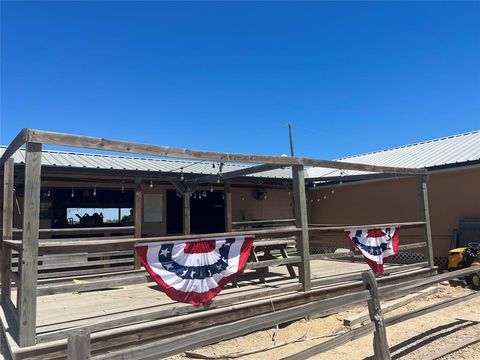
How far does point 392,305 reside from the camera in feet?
21.0

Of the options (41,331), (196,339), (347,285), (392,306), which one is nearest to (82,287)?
(41,331)

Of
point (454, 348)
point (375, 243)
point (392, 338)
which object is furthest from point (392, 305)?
point (454, 348)

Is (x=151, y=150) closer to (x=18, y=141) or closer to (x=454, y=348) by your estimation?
(x=18, y=141)

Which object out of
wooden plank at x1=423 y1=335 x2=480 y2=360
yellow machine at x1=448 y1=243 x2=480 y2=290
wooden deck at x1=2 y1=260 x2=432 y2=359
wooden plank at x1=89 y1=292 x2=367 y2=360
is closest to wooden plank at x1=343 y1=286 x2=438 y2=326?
wooden deck at x1=2 y1=260 x2=432 y2=359

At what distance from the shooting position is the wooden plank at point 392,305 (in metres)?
5.53

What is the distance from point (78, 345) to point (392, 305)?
5.46 meters

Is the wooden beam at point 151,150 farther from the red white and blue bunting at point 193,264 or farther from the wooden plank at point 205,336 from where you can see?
the wooden plank at point 205,336

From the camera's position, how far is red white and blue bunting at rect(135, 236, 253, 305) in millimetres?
4367

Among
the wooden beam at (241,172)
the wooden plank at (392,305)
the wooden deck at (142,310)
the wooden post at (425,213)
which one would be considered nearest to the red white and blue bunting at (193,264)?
the wooden deck at (142,310)

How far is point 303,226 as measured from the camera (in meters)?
5.75

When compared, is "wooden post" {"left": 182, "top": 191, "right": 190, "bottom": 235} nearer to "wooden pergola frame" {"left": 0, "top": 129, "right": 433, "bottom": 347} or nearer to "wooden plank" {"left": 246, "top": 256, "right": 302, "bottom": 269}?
"wooden pergola frame" {"left": 0, "top": 129, "right": 433, "bottom": 347}

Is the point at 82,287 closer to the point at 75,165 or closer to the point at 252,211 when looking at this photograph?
the point at 75,165

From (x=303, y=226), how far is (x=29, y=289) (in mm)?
3582

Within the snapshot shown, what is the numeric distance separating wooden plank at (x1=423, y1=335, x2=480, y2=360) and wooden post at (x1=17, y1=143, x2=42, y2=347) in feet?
12.9
